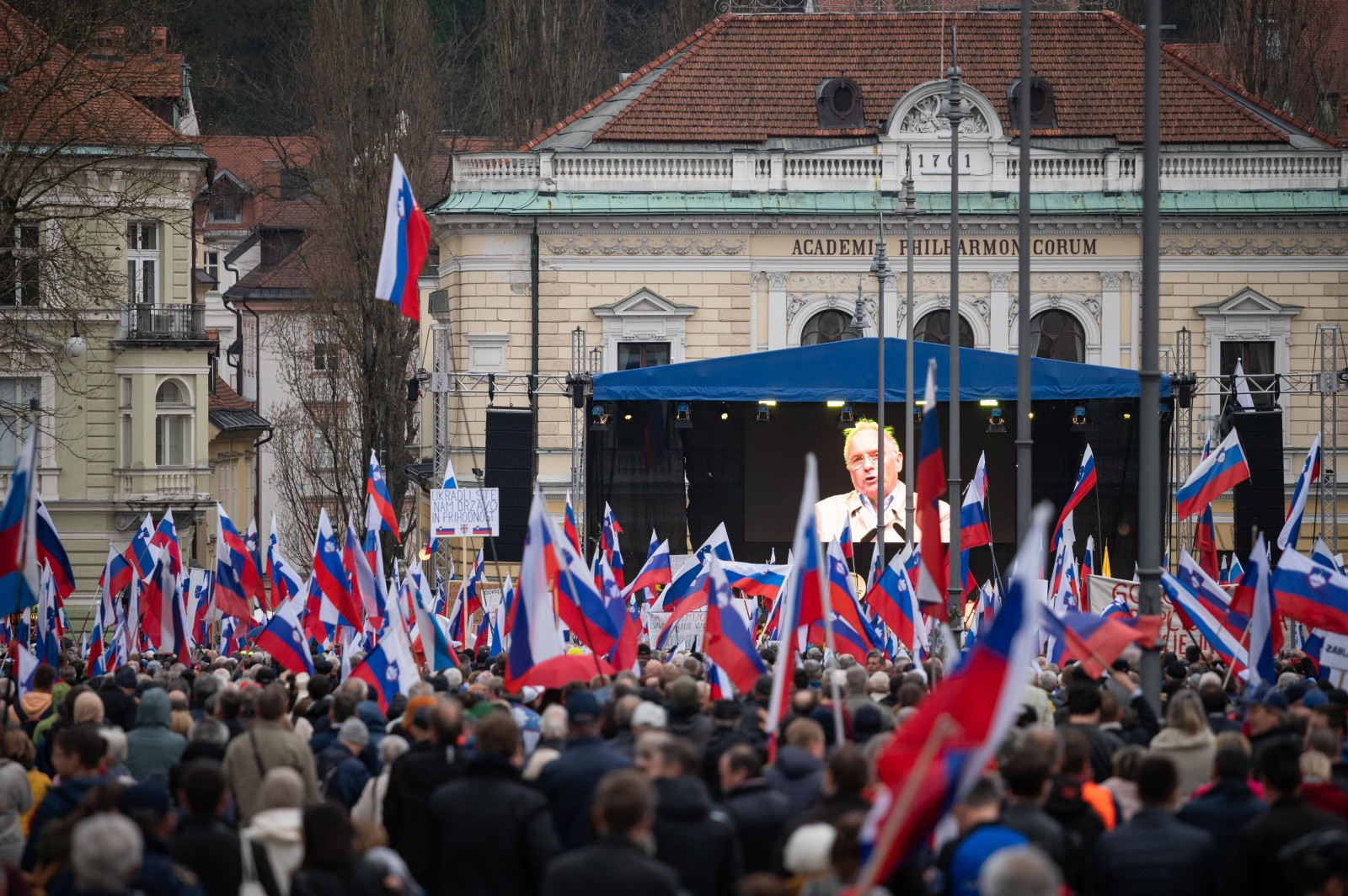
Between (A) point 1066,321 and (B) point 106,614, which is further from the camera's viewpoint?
(A) point 1066,321

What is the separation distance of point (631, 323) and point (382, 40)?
27.6 feet

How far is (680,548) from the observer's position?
34719 mm

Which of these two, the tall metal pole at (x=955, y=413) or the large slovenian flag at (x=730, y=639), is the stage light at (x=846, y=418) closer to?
the tall metal pole at (x=955, y=413)

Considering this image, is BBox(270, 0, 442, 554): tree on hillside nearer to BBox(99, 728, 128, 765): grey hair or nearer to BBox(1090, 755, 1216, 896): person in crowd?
BBox(99, 728, 128, 765): grey hair

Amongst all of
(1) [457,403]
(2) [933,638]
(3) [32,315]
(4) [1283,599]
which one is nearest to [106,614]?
(2) [933,638]

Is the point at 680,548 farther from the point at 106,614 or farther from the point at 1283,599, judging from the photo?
the point at 1283,599

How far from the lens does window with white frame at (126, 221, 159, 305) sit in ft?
141

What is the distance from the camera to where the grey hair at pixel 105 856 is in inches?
256

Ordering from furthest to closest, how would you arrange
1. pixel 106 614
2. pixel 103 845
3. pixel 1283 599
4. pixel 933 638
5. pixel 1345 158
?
pixel 1345 158, pixel 106 614, pixel 933 638, pixel 1283 599, pixel 103 845

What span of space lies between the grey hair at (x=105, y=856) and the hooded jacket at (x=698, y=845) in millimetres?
2059

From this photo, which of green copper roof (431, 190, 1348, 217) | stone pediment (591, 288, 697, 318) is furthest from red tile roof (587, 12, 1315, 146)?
stone pediment (591, 288, 697, 318)

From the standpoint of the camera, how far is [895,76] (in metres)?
40.8

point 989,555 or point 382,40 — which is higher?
point 382,40

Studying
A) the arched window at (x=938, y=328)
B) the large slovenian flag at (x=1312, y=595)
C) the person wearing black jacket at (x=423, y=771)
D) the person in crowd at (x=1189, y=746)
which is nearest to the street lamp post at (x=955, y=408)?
the large slovenian flag at (x=1312, y=595)
